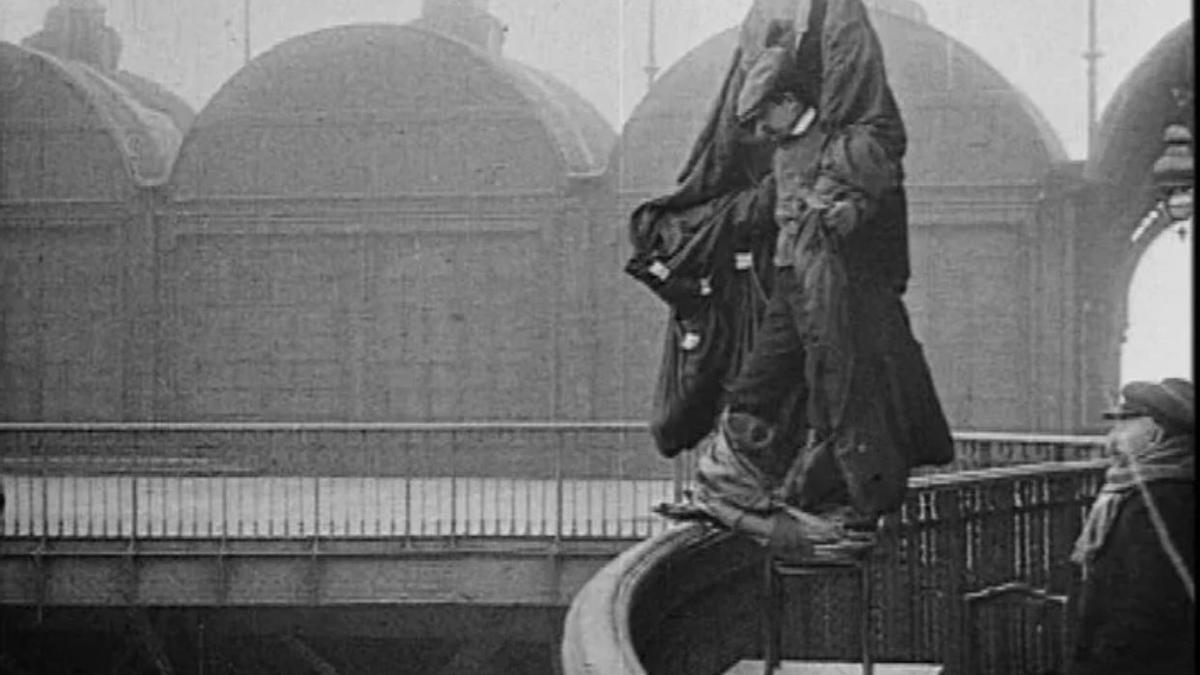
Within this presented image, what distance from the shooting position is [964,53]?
38.9ft

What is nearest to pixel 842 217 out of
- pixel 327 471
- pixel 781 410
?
pixel 781 410

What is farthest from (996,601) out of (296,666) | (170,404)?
(170,404)

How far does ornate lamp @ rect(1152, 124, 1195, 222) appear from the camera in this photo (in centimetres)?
296

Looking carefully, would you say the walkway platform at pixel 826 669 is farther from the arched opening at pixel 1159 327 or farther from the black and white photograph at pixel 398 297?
the black and white photograph at pixel 398 297

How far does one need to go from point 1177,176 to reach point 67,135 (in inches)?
426

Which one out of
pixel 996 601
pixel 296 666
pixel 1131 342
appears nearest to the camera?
pixel 1131 342

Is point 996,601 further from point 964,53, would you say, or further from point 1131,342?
point 964,53

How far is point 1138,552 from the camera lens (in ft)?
9.95

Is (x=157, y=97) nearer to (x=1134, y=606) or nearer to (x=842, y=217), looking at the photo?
(x=842, y=217)

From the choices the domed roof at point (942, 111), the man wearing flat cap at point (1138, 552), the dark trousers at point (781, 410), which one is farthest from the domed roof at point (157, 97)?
the man wearing flat cap at point (1138, 552)

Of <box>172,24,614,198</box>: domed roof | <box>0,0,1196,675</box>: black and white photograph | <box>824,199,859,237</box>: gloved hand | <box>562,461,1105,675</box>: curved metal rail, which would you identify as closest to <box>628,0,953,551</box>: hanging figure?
<box>824,199,859,237</box>: gloved hand

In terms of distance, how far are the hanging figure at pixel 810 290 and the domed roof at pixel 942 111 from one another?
8.13 metres

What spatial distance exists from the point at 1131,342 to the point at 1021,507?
2.08 meters

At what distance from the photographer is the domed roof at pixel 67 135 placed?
41.7ft
